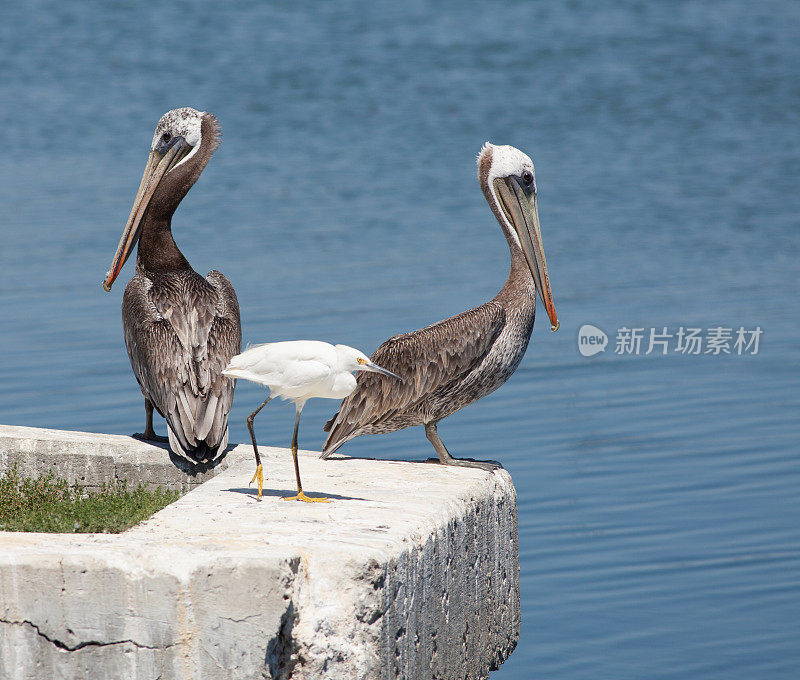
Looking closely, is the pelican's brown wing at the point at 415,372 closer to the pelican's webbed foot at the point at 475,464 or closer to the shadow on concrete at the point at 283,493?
the pelican's webbed foot at the point at 475,464

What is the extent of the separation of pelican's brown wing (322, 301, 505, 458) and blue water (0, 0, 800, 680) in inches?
47.4

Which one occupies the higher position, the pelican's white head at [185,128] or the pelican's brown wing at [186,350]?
the pelican's white head at [185,128]

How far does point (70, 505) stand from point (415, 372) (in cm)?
161

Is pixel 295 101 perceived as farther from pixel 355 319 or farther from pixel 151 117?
pixel 355 319

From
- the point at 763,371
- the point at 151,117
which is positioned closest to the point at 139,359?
the point at 763,371

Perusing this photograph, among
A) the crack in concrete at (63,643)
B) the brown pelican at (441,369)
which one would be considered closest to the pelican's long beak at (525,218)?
the brown pelican at (441,369)

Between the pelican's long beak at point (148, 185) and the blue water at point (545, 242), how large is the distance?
1788 millimetres

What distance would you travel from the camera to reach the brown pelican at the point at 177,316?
621cm

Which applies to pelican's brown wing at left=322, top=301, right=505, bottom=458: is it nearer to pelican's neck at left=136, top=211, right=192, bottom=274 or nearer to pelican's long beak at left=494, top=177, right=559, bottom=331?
pelican's long beak at left=494, top=177, right=559, bottom=331

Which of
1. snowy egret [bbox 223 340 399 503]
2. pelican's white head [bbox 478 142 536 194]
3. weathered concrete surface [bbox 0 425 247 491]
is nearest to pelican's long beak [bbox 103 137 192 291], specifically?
weathered concrete surface [bbox 0 425 247 491]

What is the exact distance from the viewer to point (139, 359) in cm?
662

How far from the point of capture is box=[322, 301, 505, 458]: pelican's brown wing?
6160 millimetres

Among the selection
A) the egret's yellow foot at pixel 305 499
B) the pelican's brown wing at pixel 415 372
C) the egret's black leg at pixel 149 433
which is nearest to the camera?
the egret's yellow foot at pixel 305 499

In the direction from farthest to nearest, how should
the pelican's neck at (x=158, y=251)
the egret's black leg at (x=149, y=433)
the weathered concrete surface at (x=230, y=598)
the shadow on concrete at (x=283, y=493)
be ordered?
the pelican's neck at (x=158, y=251)
the egret's black leg at (x=149, y=433)
the shadow on concrete at (x=283, y=493)
the weathered concrete surface at (x=230, y=598)
